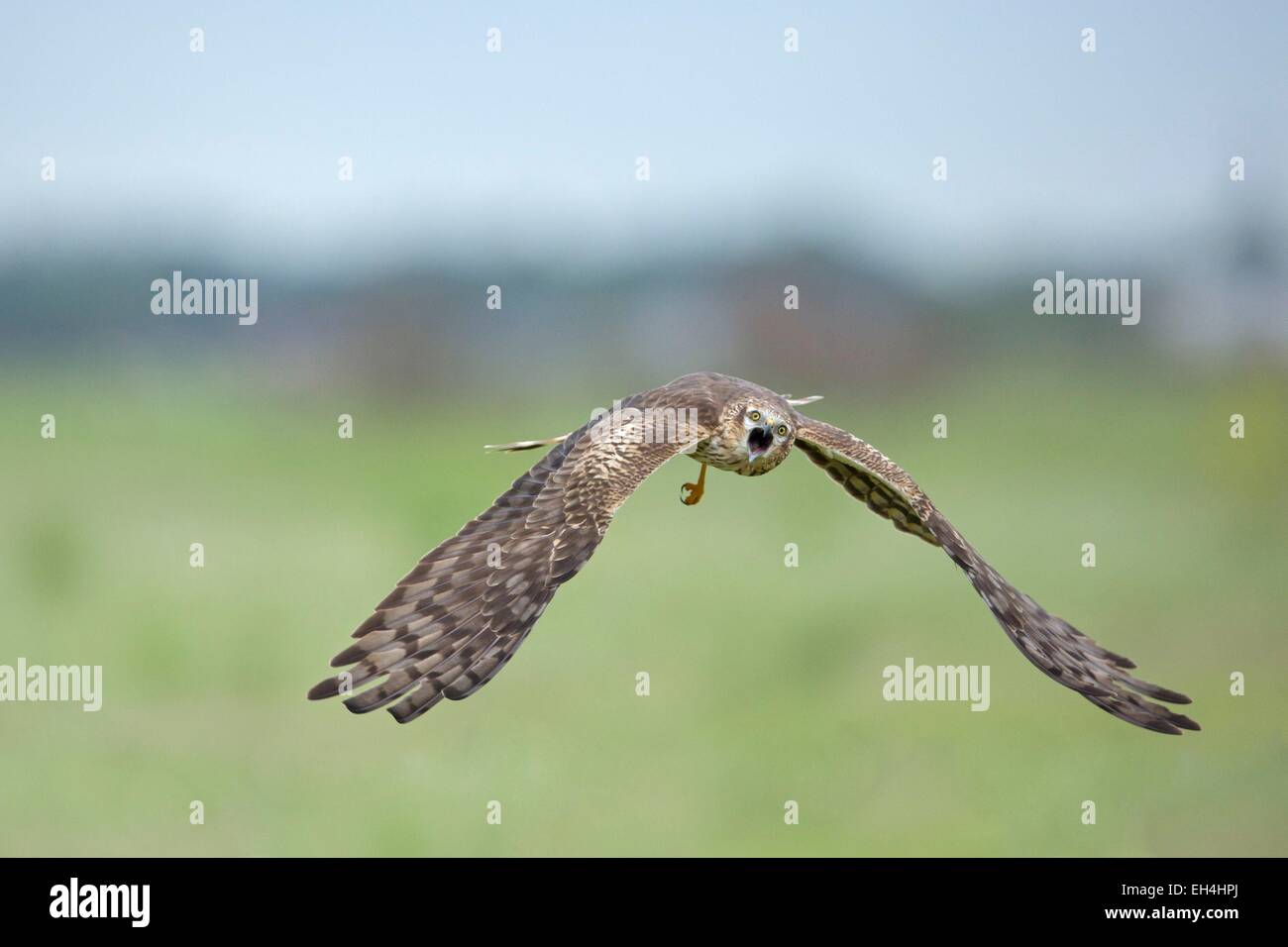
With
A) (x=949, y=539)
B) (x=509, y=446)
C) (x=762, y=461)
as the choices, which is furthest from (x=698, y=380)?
(x=949, y=539)

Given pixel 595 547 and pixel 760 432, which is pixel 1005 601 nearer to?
pixel 760 432

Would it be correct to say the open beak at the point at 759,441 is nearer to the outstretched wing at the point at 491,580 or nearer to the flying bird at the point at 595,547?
the flying bird at the point at 595,547

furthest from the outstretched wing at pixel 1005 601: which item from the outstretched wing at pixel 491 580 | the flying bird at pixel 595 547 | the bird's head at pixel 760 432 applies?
the outstretched wing at pixel 491 580

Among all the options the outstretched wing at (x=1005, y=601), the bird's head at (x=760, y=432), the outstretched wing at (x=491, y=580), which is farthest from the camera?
the bird's head at (x=760, y=432)

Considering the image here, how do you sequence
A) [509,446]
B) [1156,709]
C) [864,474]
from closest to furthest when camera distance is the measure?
[1156,709] → [509,446] → [864,474]

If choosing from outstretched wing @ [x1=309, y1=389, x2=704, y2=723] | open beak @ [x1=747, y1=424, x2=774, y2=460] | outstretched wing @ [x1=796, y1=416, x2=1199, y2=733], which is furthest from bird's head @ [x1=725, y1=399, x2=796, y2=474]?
outstretched wing @ [x1=309, y1=389, x2=704, y2=723]

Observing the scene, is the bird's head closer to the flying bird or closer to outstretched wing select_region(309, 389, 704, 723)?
the flying bird

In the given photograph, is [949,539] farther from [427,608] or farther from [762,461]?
[427,608]
